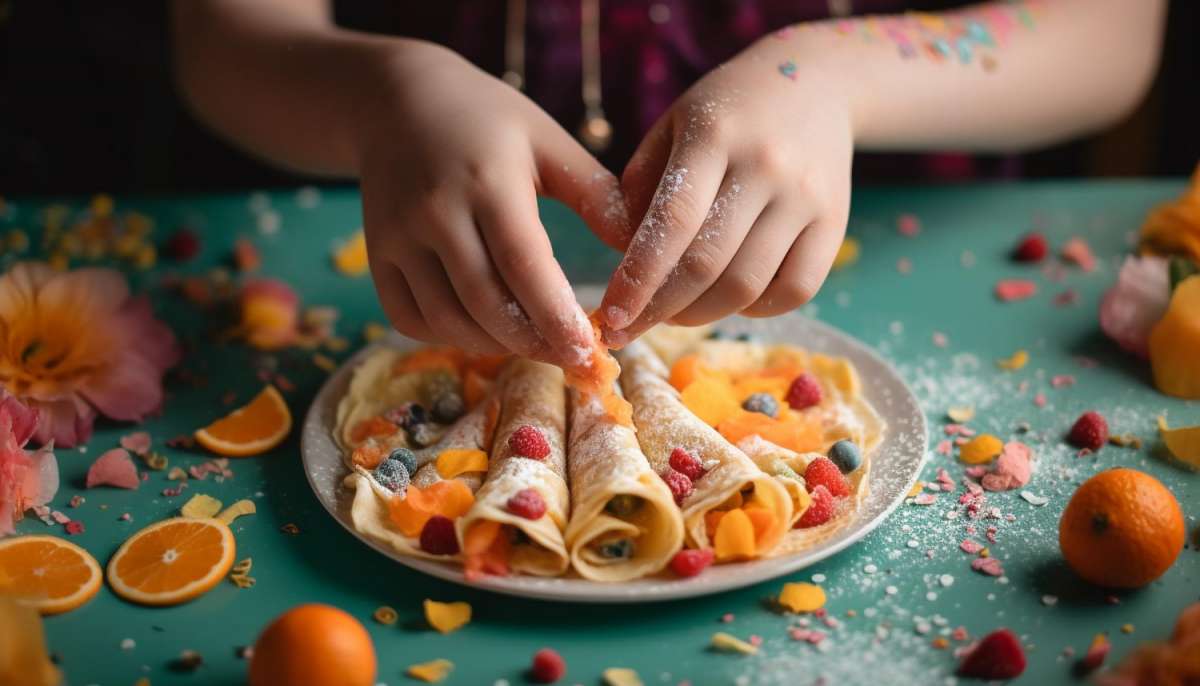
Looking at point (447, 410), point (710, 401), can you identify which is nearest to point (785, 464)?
point (710, 401)

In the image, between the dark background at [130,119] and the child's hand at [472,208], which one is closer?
the child's hand at [472,208]

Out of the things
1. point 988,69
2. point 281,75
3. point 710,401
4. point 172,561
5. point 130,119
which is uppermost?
point 988,69

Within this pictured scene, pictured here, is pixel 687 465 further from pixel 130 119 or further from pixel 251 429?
pixel 130 119

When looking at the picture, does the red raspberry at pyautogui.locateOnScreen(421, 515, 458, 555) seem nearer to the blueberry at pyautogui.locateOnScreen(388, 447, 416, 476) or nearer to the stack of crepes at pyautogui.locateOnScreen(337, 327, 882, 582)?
the stack of crepes at pyautogui.locateOnScreen(337, 327, 882, 582)

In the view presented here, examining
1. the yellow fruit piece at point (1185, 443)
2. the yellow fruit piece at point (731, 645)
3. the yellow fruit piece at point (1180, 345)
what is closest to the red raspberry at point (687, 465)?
the yellow fruit piece at point (731, 645)

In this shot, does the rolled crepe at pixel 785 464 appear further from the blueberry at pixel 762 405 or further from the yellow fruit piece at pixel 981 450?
the yellow fruit piece at pixel 981 450

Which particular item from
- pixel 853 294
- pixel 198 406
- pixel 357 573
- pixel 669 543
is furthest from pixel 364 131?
pixel 853 294

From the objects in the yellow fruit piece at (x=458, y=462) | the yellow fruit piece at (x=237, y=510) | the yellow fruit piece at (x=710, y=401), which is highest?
the yellow fruit piece at (x=710, y=401)
